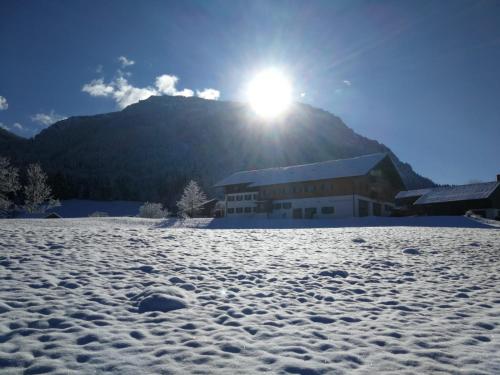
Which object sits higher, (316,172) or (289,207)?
(316,172)

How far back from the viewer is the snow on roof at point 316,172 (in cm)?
4756

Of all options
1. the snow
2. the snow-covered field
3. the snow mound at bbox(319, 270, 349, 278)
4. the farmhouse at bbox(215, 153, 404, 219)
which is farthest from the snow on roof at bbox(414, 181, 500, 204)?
the snow

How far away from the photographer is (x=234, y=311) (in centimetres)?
645

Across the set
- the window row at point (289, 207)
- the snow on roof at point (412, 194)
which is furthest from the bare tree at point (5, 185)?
the snow on roof at point (412, 194)

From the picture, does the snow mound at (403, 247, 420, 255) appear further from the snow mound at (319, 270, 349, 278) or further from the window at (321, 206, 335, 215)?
the window at (321, 206, 335, 215)

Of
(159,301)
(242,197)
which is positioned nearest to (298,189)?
(242,197)

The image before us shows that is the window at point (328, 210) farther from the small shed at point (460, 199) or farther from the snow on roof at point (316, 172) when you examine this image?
the small shed at point (460, 199)

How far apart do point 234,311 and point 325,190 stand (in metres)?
43.9

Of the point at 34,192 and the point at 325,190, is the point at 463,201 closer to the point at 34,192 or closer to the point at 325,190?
the point at 325,190

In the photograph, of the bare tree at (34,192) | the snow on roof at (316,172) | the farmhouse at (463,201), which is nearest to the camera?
the snow on roof at (316,172)

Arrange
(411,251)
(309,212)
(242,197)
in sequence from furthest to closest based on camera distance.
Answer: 1. (242,197)
2. (309,212)
3. (411,251)

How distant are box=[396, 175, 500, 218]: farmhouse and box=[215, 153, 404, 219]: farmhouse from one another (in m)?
5.52

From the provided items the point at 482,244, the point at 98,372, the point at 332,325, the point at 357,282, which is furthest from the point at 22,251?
the point at 482,244

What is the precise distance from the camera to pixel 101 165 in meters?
172
